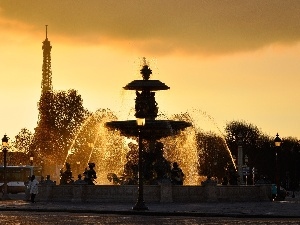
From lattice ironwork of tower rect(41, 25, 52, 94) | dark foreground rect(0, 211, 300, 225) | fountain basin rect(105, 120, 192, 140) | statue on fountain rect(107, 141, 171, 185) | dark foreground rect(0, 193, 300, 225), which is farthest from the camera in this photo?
lattice ironwork of tower rect(41, 25, 52, 94)

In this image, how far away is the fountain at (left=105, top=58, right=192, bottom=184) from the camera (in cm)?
4528

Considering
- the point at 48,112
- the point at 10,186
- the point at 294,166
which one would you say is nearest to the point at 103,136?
the point at 10,186

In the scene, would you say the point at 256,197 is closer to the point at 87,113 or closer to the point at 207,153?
the point at 87,113

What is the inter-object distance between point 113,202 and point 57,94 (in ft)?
180

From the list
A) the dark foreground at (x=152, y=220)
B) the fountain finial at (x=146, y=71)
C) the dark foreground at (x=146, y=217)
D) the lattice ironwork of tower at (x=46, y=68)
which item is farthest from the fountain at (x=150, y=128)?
the lattice ironwork of tower at (x=46, y=68)

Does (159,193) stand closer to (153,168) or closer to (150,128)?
(150,128)

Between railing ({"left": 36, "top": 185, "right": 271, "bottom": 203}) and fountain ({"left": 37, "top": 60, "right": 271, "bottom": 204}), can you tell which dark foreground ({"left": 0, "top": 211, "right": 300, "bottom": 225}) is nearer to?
fountain ({"left": 37, "top": 60, "right": 271, "bottom": 204})

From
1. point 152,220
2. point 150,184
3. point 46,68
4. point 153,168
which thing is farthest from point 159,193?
point 46,68

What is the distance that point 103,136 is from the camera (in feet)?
193

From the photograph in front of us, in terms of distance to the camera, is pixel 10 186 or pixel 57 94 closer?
pixel 10 186

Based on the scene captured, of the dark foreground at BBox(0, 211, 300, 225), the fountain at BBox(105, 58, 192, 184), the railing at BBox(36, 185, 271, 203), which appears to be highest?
the fountain at BBox(105, 58, 192, 184)

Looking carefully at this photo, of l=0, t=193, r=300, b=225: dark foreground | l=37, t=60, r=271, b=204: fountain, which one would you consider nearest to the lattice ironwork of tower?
l=37, t=60, r=271, b=204: fountain

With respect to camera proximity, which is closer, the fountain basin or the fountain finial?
the fountain basin

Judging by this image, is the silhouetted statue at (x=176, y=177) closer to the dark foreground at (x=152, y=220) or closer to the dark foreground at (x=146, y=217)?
the dark foreground at (x=146, y=217)
